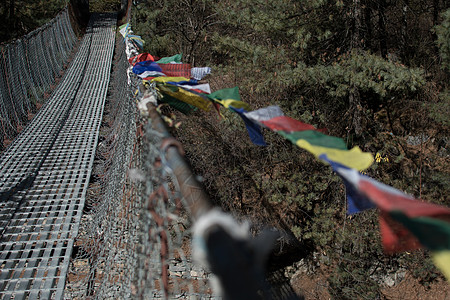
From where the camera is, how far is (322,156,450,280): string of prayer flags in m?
0.92

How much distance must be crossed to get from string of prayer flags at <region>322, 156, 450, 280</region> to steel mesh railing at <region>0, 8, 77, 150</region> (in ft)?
18.2

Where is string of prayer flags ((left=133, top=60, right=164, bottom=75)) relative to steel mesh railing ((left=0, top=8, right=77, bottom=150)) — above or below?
above

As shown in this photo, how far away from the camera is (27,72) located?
7.20 metres

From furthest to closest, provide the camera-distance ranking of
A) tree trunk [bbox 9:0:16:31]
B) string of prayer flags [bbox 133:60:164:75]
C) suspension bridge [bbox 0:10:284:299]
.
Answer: tree trunk [bbox 9:0:16:31]
string of prayer flags [bbox 133:60:164:75]
suspension bridge [bbox 0:10:284:299]

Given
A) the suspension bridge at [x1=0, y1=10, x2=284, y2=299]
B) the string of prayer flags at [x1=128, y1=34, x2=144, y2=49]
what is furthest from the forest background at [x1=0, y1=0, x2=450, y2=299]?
the suspension bridge at [x1=0, y1=10, x2=284, y2=299]

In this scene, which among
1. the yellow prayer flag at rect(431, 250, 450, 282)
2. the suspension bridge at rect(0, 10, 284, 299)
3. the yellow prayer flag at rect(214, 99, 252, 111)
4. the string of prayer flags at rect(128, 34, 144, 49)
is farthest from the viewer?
the string of prayer flags at rect(128, 34, 144, 49)

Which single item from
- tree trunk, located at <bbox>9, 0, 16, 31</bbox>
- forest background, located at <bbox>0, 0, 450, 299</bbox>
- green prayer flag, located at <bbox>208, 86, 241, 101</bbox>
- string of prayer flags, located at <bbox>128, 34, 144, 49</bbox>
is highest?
tree trunk, located at <bbox>9, 0, 16, 31</bbox>

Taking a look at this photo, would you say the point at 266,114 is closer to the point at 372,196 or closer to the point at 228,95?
the point at 228,95

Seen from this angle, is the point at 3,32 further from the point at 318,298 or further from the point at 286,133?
the point at 286,133

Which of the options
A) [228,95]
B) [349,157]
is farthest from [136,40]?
[349,157]

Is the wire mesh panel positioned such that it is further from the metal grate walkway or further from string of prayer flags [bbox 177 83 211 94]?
string of prayer flags [bbox 177 83 211 94]

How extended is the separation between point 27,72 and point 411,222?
7.85m

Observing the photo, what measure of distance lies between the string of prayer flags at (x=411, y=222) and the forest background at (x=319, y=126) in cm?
507

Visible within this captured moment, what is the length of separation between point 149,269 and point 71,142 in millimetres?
4203
